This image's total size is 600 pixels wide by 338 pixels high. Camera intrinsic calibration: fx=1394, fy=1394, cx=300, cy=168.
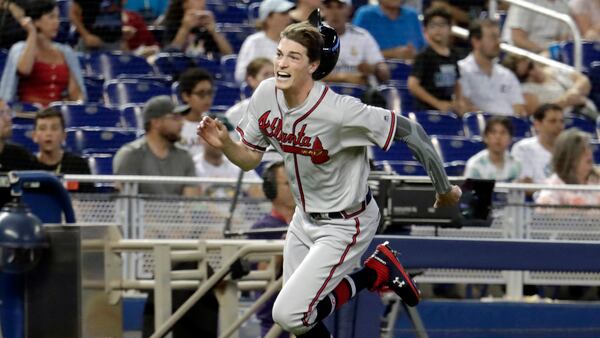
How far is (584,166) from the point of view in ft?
29.8

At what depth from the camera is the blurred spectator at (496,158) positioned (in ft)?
30.5

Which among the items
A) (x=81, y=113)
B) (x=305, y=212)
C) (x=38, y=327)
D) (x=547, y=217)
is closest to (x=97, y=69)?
(x=81, y=113)

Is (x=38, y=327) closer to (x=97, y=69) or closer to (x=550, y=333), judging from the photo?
(x=550, y=333)

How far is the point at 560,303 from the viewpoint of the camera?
27.5 ft

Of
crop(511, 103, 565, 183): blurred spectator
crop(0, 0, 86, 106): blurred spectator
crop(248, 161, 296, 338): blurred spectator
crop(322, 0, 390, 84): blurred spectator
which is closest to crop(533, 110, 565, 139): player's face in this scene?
crop(511, 103, 565, 183): blurred spectator

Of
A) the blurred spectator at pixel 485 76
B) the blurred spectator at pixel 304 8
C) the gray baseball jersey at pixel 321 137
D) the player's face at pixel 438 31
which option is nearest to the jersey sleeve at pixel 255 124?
the gray baseball jersey at pixel 321 137

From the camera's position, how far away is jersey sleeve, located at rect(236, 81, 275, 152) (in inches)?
217

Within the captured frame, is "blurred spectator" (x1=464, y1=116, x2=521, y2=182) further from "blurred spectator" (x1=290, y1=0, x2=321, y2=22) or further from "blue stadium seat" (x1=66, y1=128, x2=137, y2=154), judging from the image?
"blue stadium seat" (x1=66, y1=128, x2=137, y2=154)

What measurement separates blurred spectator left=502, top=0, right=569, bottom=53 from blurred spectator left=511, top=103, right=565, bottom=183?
2082mm

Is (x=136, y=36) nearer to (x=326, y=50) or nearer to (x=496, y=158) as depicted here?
(x=496, y=158)

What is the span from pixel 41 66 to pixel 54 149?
4.14 feet

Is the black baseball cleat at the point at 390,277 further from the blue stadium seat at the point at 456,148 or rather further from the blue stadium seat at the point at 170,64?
the blue stadium seat at the point at 170,64

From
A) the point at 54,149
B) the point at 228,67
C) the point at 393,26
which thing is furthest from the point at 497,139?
the point at 54,149

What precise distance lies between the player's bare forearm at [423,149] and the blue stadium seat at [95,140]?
4.20 metres
